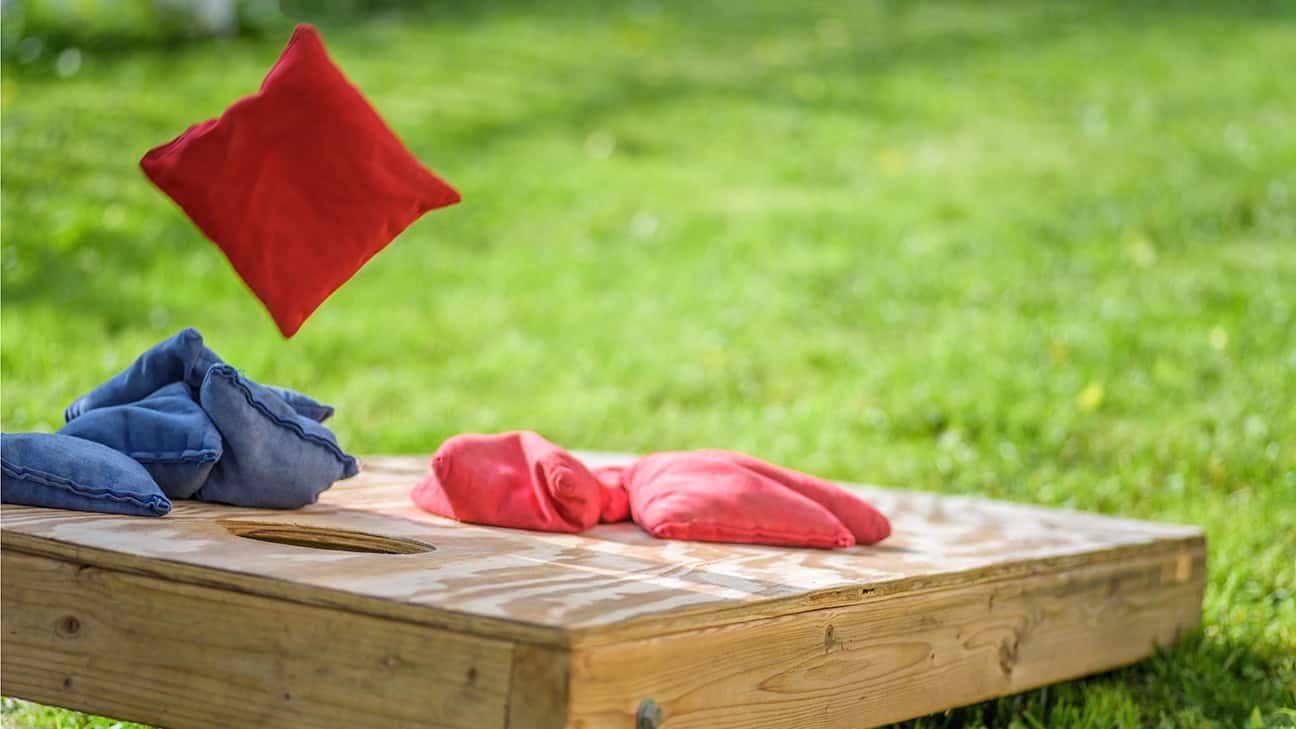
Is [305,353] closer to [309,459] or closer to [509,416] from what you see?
[509,416]

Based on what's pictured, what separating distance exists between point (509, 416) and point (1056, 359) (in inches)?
82.2

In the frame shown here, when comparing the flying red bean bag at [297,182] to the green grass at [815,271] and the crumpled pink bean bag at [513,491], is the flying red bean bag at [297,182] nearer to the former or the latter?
the crumpled pink bean bag at [513,491]

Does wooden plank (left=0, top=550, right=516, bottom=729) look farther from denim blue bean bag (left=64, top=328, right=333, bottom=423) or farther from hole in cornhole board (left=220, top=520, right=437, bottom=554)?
denim blue bean bag (left=64, top=328, right=333, bottom=423)

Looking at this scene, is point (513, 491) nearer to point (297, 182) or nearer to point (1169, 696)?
point (297, 182)

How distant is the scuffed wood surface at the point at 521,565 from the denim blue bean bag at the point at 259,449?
4 cm

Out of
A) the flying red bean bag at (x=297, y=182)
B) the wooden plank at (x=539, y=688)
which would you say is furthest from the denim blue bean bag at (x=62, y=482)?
the wooden plank at (x=539, y=688)

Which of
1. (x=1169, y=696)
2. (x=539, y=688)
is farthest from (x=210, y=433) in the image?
(x=1169, y=696)

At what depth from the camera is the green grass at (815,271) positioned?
475 cm

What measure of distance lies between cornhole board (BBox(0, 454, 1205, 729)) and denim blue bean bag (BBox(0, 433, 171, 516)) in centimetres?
5

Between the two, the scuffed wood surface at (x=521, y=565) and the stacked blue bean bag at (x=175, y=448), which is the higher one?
the stacked blue bean bag at (x=175, y=448)

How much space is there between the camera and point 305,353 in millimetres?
5738

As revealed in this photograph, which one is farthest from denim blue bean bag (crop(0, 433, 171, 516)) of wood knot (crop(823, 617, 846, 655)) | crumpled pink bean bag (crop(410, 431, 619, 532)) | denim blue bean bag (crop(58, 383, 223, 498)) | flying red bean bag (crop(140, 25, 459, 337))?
wood knot (crop(823, 617, 846, 655))

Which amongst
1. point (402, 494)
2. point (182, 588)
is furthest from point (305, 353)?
point (182, 588)

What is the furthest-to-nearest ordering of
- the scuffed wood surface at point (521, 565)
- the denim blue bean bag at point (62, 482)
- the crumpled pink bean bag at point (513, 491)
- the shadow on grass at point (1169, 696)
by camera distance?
the shadow on grass at point (1169, 696)
the crumpled pink bean bag at point (513, 491)
the denim blue bean bag at point (62, 482)
the scuffed wood surface at point (521, 565)
